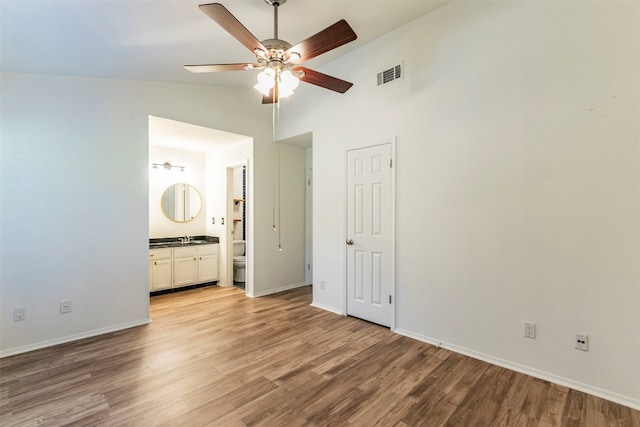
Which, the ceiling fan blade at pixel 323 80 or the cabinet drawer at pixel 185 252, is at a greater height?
the ceiling fan blade at pixel 323 80

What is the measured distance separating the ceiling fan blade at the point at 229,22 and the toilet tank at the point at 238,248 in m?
4.26

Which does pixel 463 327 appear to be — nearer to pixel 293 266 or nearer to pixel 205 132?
pixel 293 266

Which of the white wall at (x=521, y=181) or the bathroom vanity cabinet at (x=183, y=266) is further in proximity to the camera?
the bathroom vanity cabinet at (x=183, y=266)

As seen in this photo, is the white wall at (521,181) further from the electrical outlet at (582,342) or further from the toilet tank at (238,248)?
the toilet tank at (238,248)

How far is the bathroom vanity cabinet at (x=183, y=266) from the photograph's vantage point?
4.45 m

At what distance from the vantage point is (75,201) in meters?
2.94

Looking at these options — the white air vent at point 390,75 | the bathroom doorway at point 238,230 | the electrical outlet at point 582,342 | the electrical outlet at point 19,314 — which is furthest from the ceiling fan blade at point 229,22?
Answer: the electrical outlet at point 19,314

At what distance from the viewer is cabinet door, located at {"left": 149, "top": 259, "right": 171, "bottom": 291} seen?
4.41 meters

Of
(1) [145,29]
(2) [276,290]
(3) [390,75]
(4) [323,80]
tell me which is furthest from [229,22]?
(2) [276,290]

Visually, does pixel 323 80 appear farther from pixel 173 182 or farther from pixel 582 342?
pixel 173 182

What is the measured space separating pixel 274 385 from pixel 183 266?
324cm

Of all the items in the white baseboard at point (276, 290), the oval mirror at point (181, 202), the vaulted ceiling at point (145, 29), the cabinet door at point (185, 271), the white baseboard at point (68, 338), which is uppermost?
the vaulted ceiling at point (145, 29)

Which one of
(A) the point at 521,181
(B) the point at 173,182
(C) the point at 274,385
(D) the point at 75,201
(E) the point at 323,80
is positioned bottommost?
(C) the point at 274,385

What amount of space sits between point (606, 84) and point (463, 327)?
7.25 feet
